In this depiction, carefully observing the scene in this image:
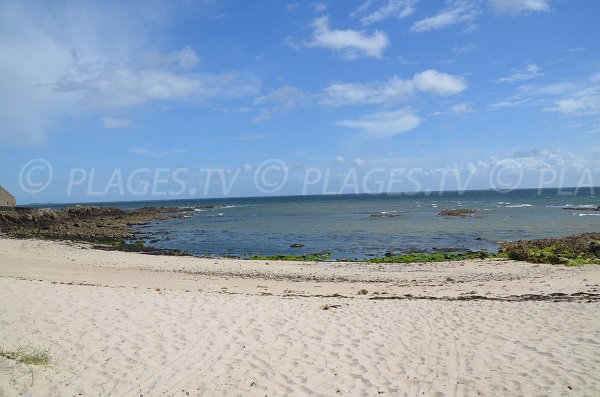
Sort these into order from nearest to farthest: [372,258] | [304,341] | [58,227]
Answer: [304,341], [372,258], [58,227]

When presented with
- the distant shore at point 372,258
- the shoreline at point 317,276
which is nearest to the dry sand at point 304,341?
the shoreline at point 317,276

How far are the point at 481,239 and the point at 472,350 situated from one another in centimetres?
2548

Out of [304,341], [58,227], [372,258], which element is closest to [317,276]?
[372,258]

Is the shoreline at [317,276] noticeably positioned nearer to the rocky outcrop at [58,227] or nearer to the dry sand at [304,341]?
the dry sand at [304,341]

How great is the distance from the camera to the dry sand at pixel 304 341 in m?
5.69

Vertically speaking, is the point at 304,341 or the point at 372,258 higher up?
the point at 304,341

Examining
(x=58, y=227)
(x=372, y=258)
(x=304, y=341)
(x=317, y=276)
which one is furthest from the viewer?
(x=58, y=227)

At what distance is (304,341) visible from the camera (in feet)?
24.7

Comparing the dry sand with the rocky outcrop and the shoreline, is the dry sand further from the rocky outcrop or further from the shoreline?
the rocky outcrop

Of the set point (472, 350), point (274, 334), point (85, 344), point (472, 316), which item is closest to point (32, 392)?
point (85, 344)

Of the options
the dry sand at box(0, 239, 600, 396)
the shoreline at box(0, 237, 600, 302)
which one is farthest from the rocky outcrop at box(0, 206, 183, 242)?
the dry sand at box(0, 239, 600, 396)

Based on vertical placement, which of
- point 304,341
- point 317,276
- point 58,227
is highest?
point 304,341

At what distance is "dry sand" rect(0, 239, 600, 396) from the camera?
5.69m

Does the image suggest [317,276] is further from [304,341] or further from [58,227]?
[58,227]
